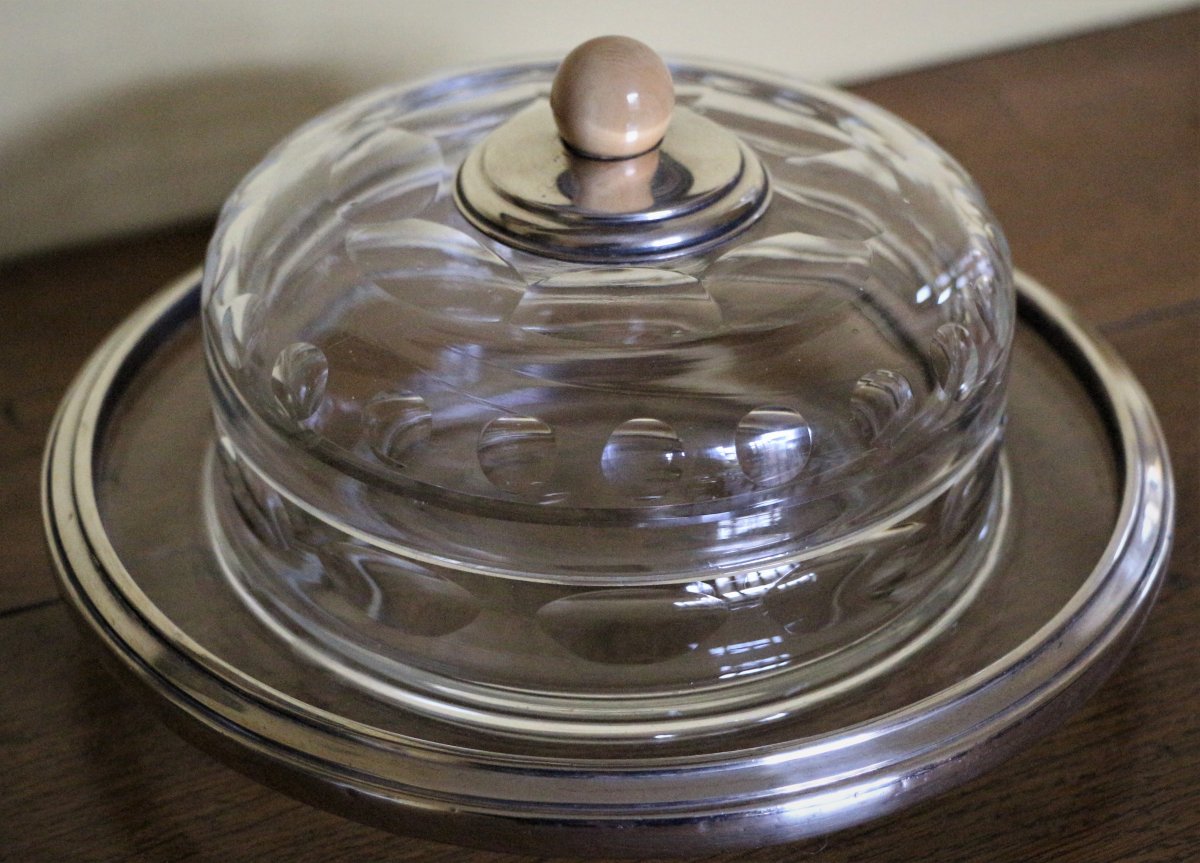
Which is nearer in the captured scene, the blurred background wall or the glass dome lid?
the glass dome lid

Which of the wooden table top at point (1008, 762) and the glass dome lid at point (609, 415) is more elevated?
the glass dome lid at point (609, 415)

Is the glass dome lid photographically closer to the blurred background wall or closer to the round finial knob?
the round finial knob

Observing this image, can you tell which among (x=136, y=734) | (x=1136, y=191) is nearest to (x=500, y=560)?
(x=136, y=734)

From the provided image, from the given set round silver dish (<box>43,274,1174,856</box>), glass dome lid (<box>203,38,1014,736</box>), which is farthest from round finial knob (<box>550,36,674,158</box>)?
round silver dish (<box>43,274,1174,856</box>)

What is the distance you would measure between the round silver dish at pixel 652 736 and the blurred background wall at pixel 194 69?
189 millimetres

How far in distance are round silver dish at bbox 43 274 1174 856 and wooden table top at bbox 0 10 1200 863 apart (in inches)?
1.3

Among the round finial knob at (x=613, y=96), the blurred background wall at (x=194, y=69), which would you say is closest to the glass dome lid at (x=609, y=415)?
the round finial knob at (x=613, y=96)

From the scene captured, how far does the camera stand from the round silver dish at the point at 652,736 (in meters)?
0.33

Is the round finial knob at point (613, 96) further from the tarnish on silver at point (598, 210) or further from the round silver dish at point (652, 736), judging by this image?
the round silver dish at point (652, 736)

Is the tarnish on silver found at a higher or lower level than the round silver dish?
higher

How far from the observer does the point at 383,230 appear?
412 mm

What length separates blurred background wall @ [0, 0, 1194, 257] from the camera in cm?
62

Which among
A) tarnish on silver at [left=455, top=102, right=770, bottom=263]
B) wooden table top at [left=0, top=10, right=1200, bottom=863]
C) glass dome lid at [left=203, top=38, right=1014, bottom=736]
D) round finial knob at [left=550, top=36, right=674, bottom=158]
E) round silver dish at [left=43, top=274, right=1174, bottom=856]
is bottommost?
wooden table top at [left=0, top=10, right=1200, bottom=863]

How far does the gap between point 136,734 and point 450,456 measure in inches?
5.6
